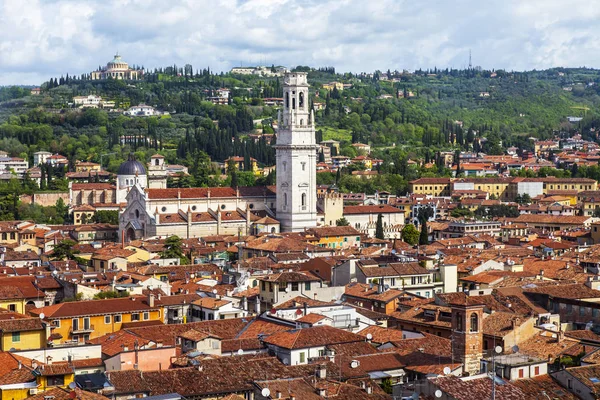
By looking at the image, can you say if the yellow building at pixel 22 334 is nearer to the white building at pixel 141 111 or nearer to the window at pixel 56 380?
the window at pixel 56 380

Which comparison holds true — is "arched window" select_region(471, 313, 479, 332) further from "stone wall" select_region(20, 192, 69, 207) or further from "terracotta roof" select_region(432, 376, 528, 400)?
"stone wall" select_region(20, 192, 69, 207)

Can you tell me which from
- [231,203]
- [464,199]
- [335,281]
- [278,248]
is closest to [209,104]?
[464,199]

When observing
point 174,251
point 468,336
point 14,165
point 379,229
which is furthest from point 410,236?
point 14,165

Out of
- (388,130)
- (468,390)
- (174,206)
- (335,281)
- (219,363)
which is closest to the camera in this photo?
(468,390)

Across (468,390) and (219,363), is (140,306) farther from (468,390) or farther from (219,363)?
(468,390)

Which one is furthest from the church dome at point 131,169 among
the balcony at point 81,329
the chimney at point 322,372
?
the chimney at point 322,372

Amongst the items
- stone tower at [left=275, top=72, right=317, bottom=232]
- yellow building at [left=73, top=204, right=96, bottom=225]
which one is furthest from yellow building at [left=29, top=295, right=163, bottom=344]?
yellow building at [left=73, top=204, right=96, bottom=225]

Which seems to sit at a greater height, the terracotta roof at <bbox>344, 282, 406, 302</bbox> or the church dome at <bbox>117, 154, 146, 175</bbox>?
the church dome at <bbox>117, 154, 146, 175</bbox>
